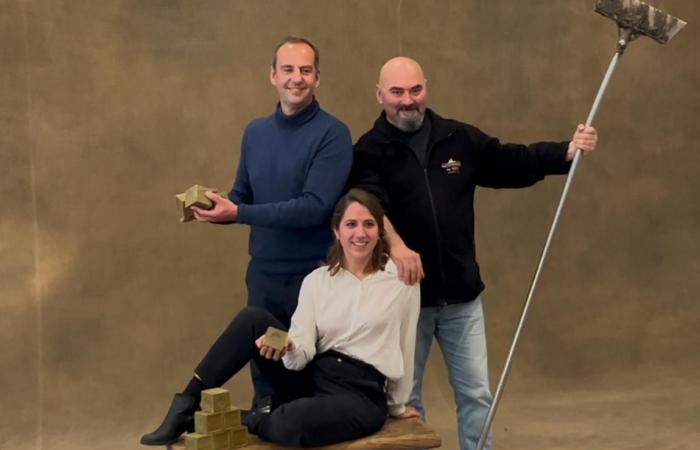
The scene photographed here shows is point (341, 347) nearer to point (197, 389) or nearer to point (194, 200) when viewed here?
point (197, 389)

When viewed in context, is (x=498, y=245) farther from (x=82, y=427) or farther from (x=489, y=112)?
(x=82, y=427)

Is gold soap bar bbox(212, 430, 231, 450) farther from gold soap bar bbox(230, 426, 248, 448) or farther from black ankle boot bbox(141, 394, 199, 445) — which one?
black ankle boot bbox(141, 394, 199, 445)

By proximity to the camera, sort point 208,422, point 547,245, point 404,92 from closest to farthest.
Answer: point 208,422, point 547,245, point 404,92

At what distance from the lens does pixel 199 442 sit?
112 inches

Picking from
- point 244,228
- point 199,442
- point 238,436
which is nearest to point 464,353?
point 238,436

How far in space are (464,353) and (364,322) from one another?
512 mm

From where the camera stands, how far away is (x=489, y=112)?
18.0 feet

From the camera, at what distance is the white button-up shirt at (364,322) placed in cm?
303

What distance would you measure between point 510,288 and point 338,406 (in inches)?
110

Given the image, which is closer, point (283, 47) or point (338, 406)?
point (338, 406)

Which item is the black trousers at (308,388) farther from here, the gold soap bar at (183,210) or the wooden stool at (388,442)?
the gold soap bar at (183,210)

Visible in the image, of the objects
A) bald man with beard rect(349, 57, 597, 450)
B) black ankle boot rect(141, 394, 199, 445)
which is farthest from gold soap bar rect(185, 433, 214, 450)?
bald man with beard rect(349, 57, 597, 450)

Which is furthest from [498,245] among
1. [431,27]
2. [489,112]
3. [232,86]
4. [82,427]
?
[82,427]

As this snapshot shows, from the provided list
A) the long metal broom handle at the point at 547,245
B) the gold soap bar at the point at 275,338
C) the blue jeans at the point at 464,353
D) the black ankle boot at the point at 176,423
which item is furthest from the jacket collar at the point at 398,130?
the black ankle boot at the point at 176,423
